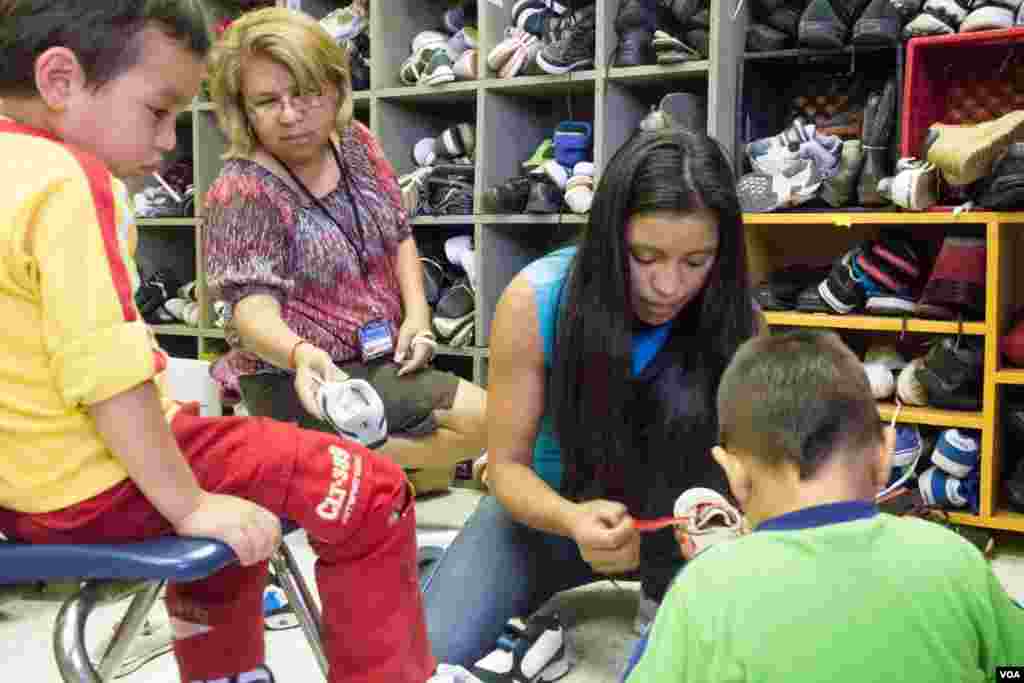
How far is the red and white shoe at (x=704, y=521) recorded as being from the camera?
124 centimetres

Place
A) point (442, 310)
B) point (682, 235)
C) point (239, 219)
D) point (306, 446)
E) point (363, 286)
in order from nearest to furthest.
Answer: point (306, 446)
point (682, 235)
point (239, 219)
point (363, 286)
point (442, 310)

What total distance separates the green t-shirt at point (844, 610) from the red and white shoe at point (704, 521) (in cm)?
40

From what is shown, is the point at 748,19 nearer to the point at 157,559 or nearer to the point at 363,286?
the point at 363,286

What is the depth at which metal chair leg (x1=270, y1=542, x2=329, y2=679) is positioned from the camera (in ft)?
3.81

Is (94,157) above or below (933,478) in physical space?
above

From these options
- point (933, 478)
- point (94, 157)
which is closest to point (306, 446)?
point (94, 157)

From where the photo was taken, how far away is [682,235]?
1.31m

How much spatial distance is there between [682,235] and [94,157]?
712mm

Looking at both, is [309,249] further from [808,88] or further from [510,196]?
[808,88]

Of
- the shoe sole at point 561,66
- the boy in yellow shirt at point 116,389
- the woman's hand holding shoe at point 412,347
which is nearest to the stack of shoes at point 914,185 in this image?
the shoe sole at point 561,66

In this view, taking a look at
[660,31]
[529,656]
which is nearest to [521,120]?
[660,31]

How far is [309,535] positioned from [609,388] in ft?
1.66

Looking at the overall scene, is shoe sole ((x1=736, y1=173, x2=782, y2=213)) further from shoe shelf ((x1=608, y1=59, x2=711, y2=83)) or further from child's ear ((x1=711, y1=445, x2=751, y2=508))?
child's ear ((x1=711, y1=445, x2=751, y2=508))

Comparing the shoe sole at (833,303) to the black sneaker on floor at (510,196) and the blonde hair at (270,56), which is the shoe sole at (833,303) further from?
the blonde hair at (270,56)
